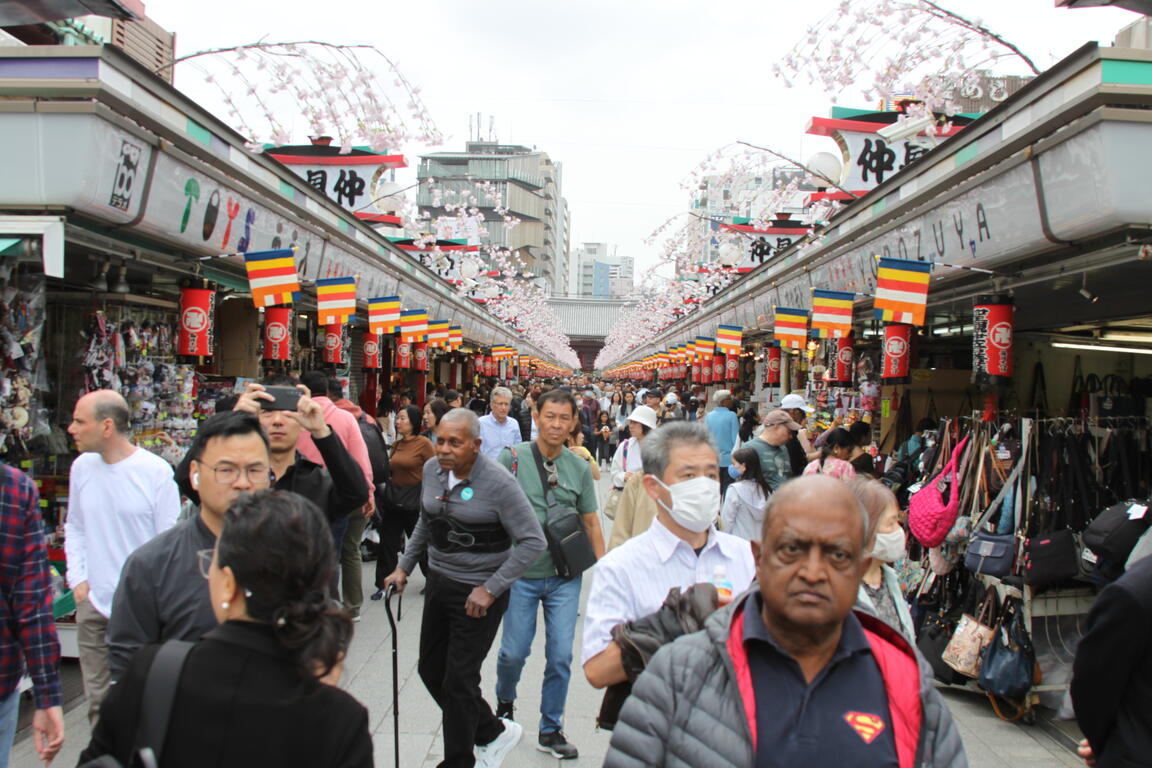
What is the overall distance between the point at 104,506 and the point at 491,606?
5.84ft

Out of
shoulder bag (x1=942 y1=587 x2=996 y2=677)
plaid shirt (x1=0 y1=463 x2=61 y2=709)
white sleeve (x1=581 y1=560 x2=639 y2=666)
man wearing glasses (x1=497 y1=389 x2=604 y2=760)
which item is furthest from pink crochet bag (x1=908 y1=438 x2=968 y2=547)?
plaid shirt (x1=0 y1=463 x2=61 y2=709)

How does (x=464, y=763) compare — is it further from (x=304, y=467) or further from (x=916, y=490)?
(x=916, y=490)

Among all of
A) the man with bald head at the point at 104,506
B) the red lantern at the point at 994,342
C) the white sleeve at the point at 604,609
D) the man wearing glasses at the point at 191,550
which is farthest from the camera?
the red lantern at the point at 994,342

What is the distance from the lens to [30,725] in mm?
4863

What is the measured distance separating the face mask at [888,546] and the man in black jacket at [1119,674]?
2.62 ft

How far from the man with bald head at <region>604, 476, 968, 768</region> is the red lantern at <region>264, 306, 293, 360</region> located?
25.1 ft

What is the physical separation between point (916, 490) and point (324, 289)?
6362 millimetres

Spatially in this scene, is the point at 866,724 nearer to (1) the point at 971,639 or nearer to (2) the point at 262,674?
(2) the point at 262,674

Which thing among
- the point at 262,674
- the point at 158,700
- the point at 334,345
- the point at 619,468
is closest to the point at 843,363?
the point at 619,468

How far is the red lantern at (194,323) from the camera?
7.04 m

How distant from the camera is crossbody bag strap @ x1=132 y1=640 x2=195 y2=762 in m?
1.63

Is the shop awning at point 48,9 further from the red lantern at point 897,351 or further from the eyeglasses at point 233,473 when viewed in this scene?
the red lantern at point 897,351

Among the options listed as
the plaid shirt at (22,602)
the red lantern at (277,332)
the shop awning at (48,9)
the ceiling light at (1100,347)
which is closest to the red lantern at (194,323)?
the red lantern at (277,332)

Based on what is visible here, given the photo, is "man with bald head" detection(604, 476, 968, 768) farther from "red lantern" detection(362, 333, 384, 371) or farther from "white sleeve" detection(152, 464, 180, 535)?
"red lantern" detection(362, 333, 384, 371)
